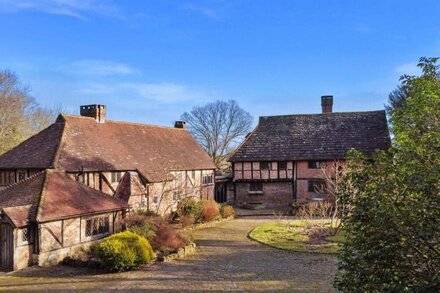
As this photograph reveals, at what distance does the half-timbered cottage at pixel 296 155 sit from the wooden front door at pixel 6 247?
22.4 metres

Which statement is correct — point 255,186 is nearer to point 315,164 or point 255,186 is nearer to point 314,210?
point 315,164

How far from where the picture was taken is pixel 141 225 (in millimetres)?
21719

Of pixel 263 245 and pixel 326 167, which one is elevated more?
pixel 326 167

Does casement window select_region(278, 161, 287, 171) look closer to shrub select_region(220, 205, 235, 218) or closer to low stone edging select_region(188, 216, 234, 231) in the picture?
shrub select_region(220, 205, 235, 218)

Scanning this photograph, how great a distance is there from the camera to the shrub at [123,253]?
16.8 m

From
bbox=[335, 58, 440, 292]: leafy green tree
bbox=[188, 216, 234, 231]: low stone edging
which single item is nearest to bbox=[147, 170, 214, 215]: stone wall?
bbox=[188, 216, 234, 231]: low stone edging

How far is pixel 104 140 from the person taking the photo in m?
27.8

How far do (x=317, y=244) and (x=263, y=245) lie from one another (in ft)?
9.77

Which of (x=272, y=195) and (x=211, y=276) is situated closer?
(x=211, y=276)

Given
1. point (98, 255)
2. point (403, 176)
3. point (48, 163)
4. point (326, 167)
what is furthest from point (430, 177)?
point (326, 167)

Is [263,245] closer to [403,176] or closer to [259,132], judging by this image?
[403,176]

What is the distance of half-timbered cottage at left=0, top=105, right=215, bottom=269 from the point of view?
57.7 ft

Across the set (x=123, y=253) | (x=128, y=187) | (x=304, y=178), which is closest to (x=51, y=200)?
(x=123, y=253)

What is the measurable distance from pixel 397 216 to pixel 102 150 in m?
22.7
